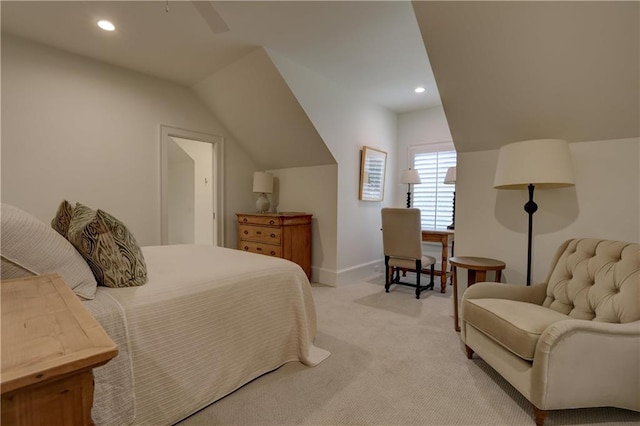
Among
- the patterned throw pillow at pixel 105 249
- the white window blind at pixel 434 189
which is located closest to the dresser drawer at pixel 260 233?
the patterned throw pillow at pixel 105 249

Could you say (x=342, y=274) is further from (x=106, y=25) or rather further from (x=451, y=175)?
(x=106, y=25)

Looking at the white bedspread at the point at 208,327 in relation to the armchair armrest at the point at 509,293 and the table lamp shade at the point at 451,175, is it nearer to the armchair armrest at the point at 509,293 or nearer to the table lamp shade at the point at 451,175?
the armchair armrest at the point at 509,293

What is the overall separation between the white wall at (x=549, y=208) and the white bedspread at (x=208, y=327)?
1.70m

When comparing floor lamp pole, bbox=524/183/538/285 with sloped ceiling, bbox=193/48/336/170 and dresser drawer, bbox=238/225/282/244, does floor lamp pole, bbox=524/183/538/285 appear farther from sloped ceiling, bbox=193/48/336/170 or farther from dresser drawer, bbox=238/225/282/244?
dresser drawer, bbox=238/225/282/244

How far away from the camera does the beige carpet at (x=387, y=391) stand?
5.05ft

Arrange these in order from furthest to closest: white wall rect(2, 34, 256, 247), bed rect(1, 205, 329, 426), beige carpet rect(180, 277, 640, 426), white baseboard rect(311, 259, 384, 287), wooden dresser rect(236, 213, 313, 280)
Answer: white baseboard rect(311, 259, 384, 287)
wooden dresser rect(236, 213, 313, 280)
white wall rect(2, 34, 256, 247)
beige carpet rect(180, 277, 640, 426)
bed rect(1, 205, 329, 426)

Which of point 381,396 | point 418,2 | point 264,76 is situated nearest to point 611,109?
point 418,2

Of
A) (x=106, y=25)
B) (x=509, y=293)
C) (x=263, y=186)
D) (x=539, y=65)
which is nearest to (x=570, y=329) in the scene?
(x=509, y=293)

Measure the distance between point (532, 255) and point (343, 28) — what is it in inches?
94.8

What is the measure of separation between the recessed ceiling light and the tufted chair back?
3.85 metres

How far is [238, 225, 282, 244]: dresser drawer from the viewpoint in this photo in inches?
150

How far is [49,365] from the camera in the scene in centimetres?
56

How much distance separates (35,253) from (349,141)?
338cm

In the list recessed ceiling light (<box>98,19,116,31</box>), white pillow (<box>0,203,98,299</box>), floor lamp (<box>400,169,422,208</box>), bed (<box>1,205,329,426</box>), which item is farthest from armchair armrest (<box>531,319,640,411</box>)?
recessed ceiling light (<box>98,19,116,31</box>)
